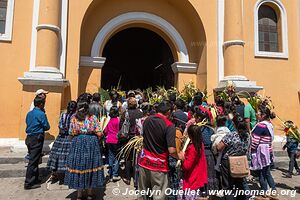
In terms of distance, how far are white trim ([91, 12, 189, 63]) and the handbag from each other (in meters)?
6.04

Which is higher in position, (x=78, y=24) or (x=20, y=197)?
(x=78, y=24)

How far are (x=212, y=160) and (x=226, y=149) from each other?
31 cm

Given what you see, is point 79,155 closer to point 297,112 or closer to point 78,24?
Answer: point 78,24

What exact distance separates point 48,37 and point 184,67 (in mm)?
4801

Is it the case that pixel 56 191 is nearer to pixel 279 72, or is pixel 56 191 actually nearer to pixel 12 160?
pixel 12 160

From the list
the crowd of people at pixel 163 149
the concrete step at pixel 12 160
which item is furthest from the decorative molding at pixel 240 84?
the concrete step at pixel 12 160

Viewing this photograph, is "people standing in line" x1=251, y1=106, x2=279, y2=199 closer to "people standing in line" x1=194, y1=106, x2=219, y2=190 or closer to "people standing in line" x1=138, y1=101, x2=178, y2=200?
"people standing in line" x1=194, y1=106, x2=219, y2=190

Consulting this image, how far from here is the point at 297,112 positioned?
31.2ft

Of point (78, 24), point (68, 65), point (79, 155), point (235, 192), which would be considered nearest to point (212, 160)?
point (235, 192)

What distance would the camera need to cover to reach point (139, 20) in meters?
9.01

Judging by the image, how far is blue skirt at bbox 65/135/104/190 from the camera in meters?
3.92

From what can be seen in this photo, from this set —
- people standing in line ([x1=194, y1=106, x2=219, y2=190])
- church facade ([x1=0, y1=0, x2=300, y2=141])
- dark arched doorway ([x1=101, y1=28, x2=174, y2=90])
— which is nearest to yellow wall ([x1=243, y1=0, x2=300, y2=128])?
church facade ([x1=0, y1=0, x2=300, y2=141])

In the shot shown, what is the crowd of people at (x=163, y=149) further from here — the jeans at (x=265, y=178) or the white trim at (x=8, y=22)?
the white trim at (x=8, y=22)

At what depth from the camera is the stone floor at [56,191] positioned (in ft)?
14.7
